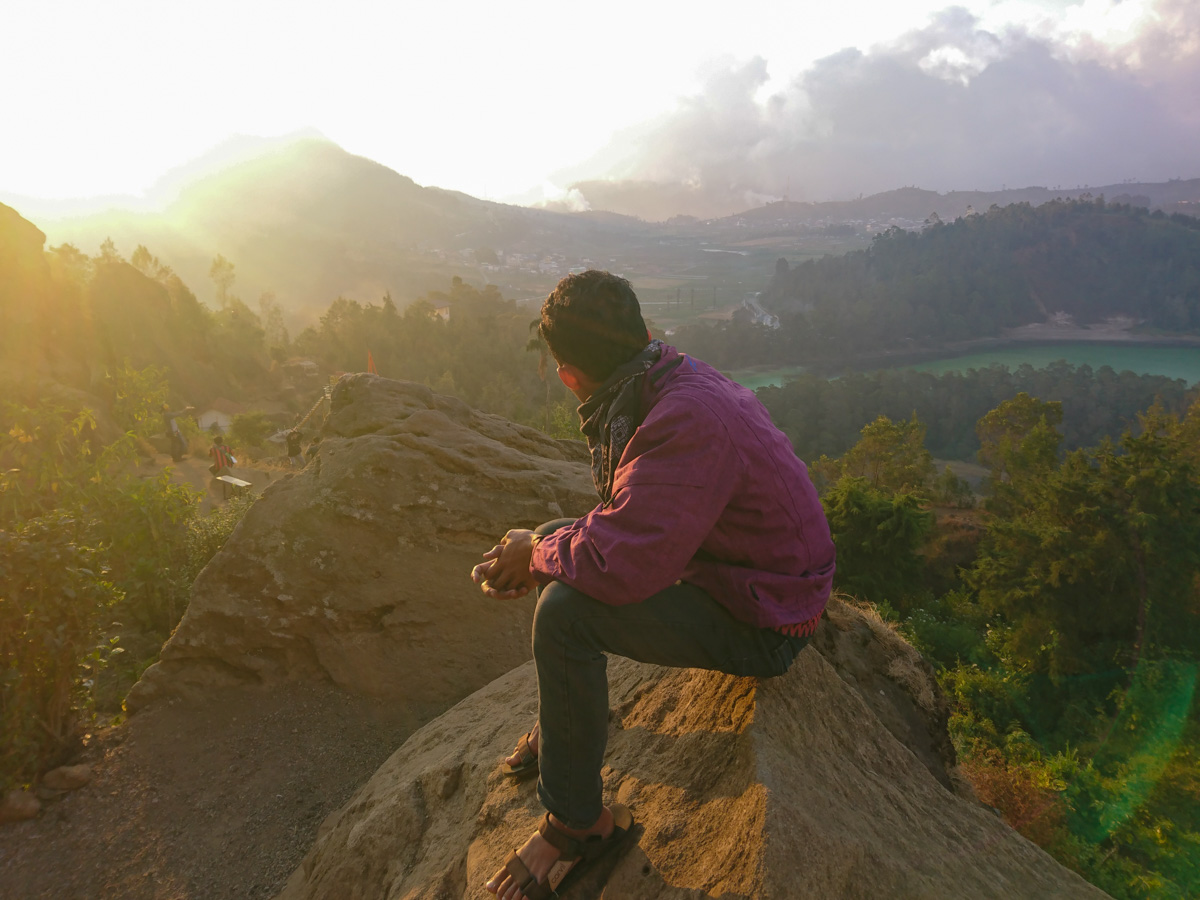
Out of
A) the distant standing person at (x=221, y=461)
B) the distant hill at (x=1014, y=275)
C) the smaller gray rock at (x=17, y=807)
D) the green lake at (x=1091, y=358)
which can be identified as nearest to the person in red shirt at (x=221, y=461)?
the distant standing person at (x=221, y=461)

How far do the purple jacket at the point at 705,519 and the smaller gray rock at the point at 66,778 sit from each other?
4378 mm

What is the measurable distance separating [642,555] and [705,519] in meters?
0.21

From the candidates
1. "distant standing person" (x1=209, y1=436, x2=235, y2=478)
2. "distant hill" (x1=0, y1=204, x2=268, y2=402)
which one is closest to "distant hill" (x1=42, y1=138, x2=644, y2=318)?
"distant hill" (x1=0, y1=204, x2=268, y2=402)

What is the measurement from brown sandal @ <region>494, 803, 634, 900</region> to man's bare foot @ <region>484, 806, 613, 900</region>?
0.03ft

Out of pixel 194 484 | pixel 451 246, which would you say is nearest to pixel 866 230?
pixel 451 246

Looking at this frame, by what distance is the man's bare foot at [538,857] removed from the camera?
2148mm

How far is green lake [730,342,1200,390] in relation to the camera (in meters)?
97.6

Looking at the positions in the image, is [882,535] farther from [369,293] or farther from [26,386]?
[369,293]

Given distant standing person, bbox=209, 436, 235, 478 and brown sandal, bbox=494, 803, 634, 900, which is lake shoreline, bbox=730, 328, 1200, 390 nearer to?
distant standing person, bbox=209, 436, 235, 478

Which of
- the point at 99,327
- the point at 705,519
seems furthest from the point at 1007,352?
the point at 705,519

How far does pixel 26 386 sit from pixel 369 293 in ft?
323

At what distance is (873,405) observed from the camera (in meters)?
61.2

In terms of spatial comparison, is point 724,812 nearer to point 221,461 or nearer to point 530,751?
point 530,751

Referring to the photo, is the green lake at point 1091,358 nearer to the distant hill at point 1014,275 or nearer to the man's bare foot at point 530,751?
the distant hill at point 1014,275
